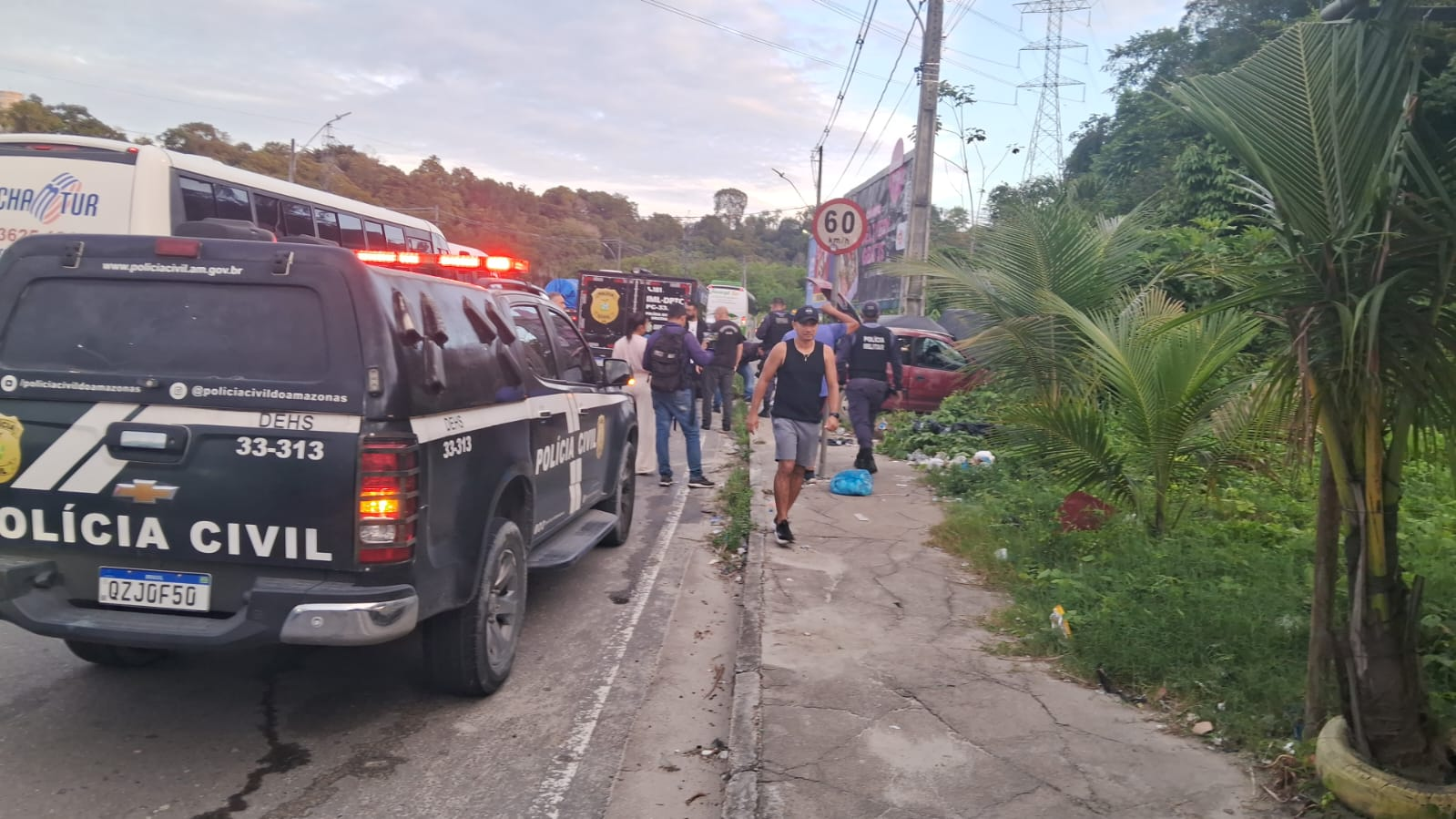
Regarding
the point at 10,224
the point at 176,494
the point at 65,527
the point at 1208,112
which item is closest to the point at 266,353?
the point at 176,494

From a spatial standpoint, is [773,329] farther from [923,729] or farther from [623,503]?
[923,729]

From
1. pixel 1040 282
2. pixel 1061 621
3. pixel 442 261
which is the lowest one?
pixel 1061 621

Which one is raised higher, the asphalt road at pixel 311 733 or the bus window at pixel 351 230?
the bus window at pixel 351 230

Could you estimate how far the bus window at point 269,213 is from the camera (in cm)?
1219

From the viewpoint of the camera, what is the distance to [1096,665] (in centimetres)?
514

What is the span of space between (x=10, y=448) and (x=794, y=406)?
515 cm

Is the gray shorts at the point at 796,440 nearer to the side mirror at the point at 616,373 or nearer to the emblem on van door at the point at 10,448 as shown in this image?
the side mirror at the point at 616,373

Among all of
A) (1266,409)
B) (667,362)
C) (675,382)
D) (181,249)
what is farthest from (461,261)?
(675,382)

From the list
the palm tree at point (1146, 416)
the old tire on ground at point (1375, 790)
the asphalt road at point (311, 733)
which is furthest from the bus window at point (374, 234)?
the old tire on ground at point (1375, 790)

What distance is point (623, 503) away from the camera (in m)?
8.41

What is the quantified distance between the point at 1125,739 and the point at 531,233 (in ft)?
250

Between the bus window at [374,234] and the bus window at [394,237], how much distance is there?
7.1 inches

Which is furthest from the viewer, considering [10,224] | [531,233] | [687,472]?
[531,233]

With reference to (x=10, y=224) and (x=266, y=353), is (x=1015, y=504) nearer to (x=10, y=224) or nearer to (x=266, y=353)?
(x=266, y=353)
